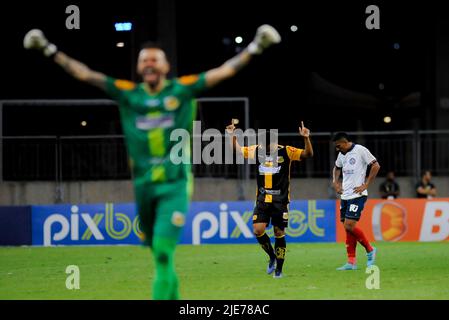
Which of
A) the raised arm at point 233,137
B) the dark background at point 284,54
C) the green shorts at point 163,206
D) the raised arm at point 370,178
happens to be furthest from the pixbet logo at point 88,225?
the green shorts at point 163,206

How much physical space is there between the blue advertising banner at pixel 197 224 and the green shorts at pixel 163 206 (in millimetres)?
15679

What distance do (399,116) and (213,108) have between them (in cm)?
961

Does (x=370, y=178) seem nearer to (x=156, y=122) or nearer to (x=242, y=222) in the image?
(x=242, y=222)

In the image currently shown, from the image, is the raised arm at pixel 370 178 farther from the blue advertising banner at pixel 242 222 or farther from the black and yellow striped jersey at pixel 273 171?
the blue advertising banner at pixel 242 222

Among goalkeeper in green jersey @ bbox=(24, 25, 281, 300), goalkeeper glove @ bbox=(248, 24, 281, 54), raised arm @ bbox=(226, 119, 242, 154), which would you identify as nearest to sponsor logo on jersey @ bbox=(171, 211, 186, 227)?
goalkeeper in green jersey @ bbox=(24, 25, 281, 300)

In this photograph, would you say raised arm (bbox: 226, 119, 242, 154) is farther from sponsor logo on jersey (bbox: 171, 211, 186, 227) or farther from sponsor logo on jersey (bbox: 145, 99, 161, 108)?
sponsor logo on jersey (bbox: 171, 211, 186, 227)

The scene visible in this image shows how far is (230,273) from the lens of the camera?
54.1 feet

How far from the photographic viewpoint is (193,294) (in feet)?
43.2

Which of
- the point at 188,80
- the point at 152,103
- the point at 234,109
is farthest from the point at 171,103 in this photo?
the point at 234,109

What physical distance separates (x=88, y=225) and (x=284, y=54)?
1638cm

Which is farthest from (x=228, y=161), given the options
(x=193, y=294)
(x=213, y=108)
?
(x=193, y=294)

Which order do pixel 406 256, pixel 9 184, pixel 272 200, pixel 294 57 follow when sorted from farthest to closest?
pixel 294 57, pixel 9 184, pixel 406 256, pixel 272 200

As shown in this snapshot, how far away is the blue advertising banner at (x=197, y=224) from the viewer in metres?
25.3
